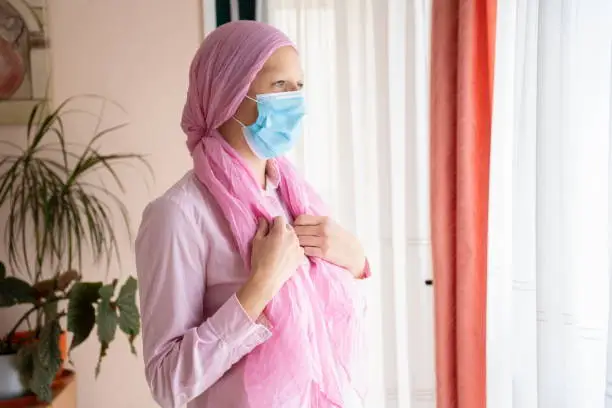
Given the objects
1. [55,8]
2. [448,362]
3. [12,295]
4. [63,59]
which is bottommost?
[448,362]

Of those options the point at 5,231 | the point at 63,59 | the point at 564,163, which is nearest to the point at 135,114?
the point at 63,59

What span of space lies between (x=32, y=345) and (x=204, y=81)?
111cm

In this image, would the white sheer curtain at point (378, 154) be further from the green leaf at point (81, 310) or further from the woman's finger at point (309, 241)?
the woman's finger at point (309, 241)

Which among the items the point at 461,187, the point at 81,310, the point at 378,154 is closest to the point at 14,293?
the point at 81,310

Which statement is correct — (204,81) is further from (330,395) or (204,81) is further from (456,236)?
(456,236)

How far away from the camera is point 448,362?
2166 millimetres

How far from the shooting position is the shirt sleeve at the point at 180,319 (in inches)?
42.8

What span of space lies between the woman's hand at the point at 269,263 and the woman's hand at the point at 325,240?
0.07 meters

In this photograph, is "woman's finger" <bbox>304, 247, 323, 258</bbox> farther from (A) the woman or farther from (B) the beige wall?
(B) the beige wall

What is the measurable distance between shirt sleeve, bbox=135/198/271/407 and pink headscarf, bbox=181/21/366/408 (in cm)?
6

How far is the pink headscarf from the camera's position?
118 cm

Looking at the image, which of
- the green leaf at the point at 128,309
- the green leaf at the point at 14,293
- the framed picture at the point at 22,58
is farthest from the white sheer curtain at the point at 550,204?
the framed picture at the point at 22,58

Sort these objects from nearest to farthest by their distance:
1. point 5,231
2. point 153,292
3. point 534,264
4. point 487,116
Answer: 1. point 153,292
2. point 534,264
3. point 487,116
4. point 5,231

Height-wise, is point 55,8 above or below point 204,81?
above
